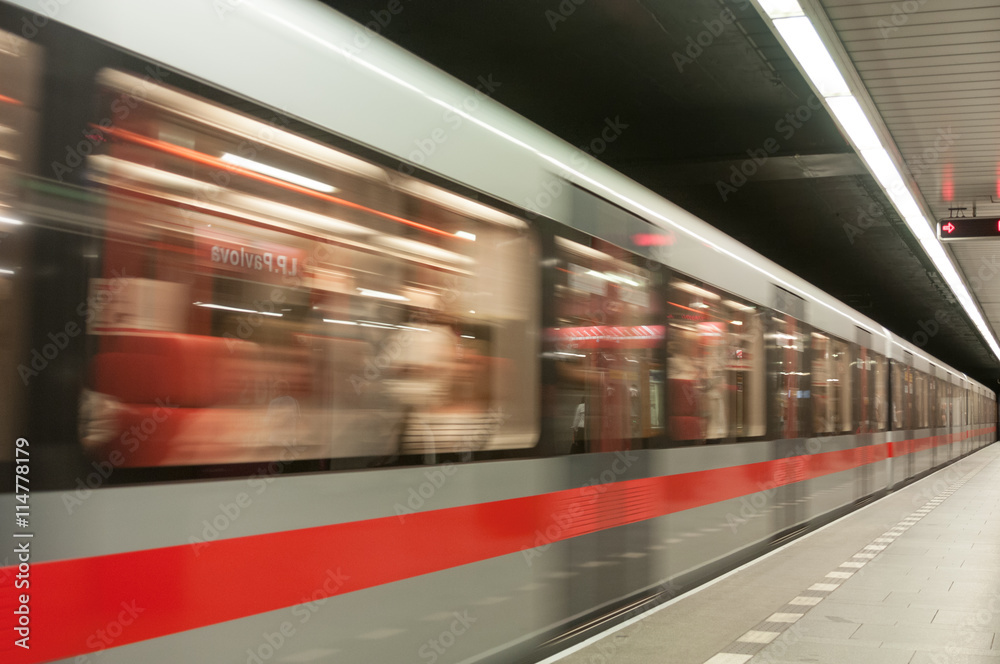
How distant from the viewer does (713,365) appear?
8234mm

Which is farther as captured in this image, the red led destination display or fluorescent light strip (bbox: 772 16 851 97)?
the red led destination display

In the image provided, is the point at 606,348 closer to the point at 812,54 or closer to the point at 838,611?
the point at 838,611

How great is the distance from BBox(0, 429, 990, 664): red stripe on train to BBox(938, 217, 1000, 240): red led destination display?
36.1 feet

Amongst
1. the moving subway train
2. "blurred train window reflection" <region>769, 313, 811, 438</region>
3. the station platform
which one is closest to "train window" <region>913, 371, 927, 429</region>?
the station platform

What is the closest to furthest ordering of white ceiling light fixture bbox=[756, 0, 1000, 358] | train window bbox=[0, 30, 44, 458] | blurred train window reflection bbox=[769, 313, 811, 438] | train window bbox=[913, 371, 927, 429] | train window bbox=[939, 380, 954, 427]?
train window bbox=[0, 30, 44, 458] → white ceiling light fixture bbox=[756, 0, 1000, 358] → blurred train window reflection bbox=[769, 313, 811, 438] → train window bbox=[913, 371, 927, 429] → train window bbox=[939, 380, 954, 427]

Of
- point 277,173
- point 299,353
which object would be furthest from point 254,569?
point 277,173

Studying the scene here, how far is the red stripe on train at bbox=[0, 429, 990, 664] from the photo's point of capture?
271cm

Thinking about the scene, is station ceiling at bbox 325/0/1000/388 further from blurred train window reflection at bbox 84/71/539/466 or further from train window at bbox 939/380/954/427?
train window at bbox 939/380/954/427

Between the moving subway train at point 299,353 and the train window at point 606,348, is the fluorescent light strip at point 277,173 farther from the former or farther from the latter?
the train window at point 606,348

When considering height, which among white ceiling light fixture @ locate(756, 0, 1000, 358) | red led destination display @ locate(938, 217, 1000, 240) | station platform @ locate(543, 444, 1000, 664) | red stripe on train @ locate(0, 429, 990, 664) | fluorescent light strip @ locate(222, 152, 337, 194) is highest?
white ceiling light fixture @ locate(756, 0, 1000, 358)

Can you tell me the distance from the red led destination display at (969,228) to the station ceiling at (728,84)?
497 mm

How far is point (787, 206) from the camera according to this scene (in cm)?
1970

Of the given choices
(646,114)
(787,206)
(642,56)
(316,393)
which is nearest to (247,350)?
(316,393)

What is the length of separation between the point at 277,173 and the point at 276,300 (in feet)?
1.57
